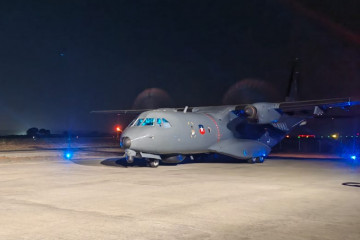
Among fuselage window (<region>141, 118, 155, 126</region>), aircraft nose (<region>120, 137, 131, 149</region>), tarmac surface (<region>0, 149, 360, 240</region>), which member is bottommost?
tarmac surface (<region>0, 149, 360, 240</region>)

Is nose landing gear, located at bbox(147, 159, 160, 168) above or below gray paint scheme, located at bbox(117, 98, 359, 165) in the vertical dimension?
below

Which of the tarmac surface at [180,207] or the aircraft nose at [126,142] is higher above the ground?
the aircraft nose at [126,142]

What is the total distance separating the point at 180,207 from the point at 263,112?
16.4m

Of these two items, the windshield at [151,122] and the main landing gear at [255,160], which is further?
the main landing gear at [255,160]

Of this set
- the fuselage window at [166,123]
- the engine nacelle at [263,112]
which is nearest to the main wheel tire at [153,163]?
the fuselage window at [166,123]

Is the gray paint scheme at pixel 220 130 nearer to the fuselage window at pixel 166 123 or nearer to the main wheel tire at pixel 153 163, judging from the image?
the fuselage window at pixel 166 123

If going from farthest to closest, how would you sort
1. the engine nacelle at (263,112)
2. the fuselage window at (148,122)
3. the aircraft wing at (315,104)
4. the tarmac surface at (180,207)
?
1. the engine nacelle at (263,112)
2. the aircraft wing at (315,104)
3. the fuselage window at (148,122)
4. the tarmac surface at (180,207)

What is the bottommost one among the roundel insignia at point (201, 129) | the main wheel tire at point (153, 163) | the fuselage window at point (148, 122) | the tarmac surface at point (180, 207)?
the tarmac surface at point (180, 207)

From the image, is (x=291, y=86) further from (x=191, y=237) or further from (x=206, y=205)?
(x=191, y=237)

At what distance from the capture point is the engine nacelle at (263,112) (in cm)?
2586

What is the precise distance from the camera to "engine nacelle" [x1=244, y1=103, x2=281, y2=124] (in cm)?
2586

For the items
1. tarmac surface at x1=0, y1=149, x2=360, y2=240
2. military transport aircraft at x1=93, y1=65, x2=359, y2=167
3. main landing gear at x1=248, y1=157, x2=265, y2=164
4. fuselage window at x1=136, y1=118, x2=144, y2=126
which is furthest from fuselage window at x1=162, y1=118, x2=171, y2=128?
main landing gear at x1=248, y1=157, x2=265, y2=164

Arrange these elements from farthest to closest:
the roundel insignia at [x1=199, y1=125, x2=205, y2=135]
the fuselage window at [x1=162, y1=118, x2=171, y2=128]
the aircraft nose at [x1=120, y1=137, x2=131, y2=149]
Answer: the roundel insignia at [x1=199, y1=125, x2=205, y2=135] < the fuselage window at [x1=162, y1=118, x2=171, y2=128] < the aircraft nose at [x1=120, y1=137, x2=131, y2=149]

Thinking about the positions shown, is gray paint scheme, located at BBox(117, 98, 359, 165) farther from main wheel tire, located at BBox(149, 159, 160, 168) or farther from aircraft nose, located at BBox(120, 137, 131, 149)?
main wheel tire, located at BBox(149, 159, 160, 168)
